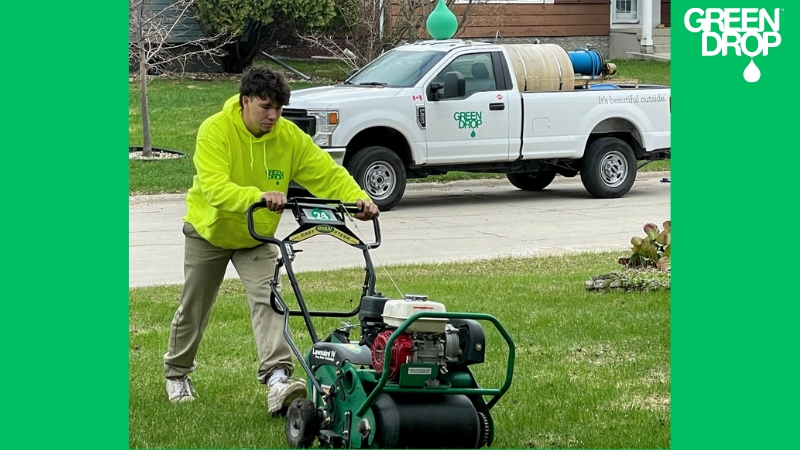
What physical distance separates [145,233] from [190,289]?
795 cm

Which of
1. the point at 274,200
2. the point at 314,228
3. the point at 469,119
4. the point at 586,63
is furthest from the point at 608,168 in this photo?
the point at 274,200

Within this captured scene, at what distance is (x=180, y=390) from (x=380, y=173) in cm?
951

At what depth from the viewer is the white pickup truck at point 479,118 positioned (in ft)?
52.6

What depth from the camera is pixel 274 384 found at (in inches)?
250

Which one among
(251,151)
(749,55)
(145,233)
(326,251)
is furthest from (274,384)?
(145,233)

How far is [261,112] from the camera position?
241 inches

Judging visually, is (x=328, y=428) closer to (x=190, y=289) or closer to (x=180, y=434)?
(x=180, y=434)

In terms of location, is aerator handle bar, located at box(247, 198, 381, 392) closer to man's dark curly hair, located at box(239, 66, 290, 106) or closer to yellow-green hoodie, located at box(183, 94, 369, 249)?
yellow-green hoodie, located at box(183, 94, 369, 249)

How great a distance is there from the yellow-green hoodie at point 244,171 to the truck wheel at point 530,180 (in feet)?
41.4

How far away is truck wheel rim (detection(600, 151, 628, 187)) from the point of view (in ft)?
58.2

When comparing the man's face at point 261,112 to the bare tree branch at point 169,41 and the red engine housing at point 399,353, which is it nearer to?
the red engine housing at point 399,353

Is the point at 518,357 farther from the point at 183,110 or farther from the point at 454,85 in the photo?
the point at 183,110

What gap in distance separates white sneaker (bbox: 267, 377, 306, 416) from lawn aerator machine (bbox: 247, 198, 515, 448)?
455 millimetres

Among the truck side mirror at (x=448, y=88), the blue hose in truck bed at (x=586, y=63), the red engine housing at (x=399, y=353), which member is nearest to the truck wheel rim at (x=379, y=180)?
the truck side mirror at (x=448, y=88)
